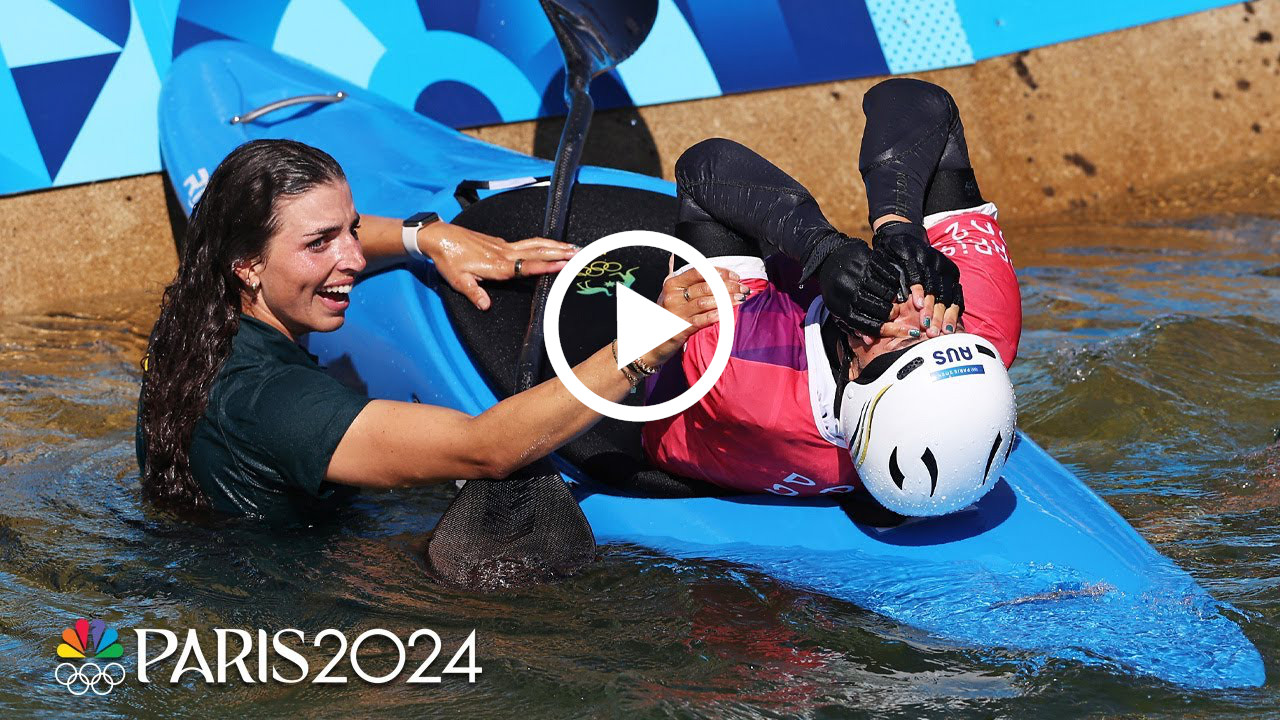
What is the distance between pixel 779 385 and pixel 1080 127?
3596 mm

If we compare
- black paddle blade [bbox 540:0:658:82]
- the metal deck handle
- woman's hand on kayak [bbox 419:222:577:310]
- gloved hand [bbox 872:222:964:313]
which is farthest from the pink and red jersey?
the metal deck handle

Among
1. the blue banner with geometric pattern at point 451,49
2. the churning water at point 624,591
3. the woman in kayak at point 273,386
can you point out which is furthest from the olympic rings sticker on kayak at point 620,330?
the blue banner with geometric pattern at point 451,49

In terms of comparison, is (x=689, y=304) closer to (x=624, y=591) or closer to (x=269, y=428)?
(x=624, y=591)

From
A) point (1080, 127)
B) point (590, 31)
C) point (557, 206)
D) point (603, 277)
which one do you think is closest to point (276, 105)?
point (590, 31)

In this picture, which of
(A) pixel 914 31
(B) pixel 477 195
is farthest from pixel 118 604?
(A) pixel 914 31

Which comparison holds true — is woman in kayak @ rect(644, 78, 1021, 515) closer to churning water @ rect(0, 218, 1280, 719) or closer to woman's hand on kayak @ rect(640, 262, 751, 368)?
woman's hand on kayak @ rect(640, 262, 751, 368)

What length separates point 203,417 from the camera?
2.41 meters

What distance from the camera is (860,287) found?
6.70ft

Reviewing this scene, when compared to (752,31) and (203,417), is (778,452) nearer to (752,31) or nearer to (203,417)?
(203,417)

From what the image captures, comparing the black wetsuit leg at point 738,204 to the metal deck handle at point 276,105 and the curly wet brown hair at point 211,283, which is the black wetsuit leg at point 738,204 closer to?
the curly wet brown hair at point 211,283

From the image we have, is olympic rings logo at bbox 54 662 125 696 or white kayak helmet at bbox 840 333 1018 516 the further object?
olympic rings logo at bbox 54 662 125 696

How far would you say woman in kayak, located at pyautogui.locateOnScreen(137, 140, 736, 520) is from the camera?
221cm

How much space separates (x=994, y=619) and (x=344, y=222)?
4.72 feet

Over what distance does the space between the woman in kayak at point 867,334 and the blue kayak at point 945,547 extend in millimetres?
107
